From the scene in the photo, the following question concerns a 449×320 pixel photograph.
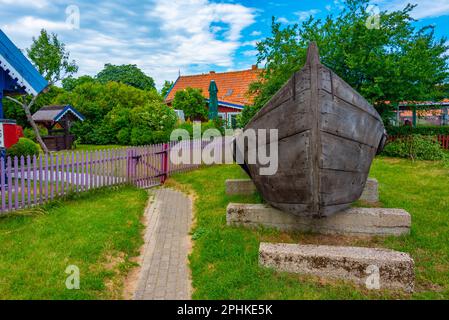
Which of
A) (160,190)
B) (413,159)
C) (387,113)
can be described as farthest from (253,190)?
(387,113)

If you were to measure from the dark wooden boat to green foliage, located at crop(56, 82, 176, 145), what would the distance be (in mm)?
15236

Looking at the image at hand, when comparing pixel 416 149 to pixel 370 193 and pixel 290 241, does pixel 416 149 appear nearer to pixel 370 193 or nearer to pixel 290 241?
pixel 370 193

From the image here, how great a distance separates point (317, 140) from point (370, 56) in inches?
487

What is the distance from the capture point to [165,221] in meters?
6.88

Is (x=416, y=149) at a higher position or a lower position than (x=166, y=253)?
higher

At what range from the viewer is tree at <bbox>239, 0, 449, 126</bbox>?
14.3m

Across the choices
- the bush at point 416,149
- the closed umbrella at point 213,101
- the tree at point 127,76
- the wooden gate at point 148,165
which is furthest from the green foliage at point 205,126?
the tree at point 127,76

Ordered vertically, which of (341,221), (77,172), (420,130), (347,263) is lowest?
(347,263)

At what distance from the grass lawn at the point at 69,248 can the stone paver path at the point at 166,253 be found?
26cm

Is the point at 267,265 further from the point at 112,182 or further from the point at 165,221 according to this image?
the point at 112,182

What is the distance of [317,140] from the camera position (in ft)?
13.6

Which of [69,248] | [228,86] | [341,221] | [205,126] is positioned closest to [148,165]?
[69,248]

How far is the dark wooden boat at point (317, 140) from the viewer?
165 inches

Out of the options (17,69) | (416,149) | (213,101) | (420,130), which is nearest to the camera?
(17,69)
